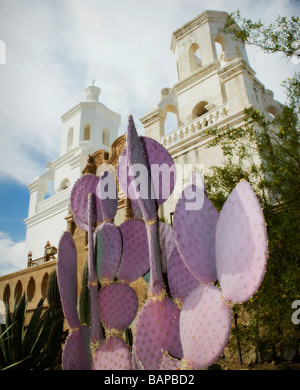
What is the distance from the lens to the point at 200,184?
2.20 m

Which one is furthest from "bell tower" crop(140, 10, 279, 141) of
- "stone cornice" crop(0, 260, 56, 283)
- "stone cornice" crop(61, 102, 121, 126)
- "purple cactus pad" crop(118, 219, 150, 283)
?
"stone cornice" crop(61, 102, 121, 126)

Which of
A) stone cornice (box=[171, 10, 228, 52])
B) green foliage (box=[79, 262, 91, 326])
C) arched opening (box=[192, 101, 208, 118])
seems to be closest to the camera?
green foliage (box=[79, 262, 91, 326])

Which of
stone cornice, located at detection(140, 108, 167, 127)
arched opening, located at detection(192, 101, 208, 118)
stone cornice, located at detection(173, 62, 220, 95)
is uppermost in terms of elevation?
stone cornice, located at detection(173, 62, 220, 95)

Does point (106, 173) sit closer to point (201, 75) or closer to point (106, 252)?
point (106, 252)

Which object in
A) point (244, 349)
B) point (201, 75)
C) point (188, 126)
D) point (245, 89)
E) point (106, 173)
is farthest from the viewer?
point (201, 75)

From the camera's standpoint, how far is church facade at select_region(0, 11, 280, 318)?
7.91 metres

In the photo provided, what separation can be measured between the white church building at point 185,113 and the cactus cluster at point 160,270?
493 cm

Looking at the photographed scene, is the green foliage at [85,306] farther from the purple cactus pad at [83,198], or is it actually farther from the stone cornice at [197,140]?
the stone cornice at [197,140]

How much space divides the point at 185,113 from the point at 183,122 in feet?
1.13

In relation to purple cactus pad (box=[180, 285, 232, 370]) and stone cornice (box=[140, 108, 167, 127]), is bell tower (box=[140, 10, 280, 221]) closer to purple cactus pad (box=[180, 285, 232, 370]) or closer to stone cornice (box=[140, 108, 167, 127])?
stone cornice (box=[140, 108, 167, 127])

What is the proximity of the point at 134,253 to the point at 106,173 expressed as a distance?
0.79 m

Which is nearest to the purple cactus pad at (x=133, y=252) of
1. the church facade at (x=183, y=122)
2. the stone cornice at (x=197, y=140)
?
the church facade at (x=183, y=122)

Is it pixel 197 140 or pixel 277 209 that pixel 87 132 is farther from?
pixel 277 209
